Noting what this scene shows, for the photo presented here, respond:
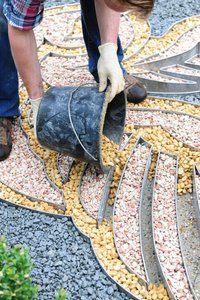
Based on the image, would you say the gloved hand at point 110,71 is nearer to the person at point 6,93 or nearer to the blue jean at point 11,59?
Result: the blue jean at point 11,59

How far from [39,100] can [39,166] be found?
427mm

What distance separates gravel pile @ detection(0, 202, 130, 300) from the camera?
2.91 m

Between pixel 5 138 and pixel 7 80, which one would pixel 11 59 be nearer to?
pixel 7 80

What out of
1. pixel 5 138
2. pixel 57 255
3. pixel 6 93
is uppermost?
pixel 6 93

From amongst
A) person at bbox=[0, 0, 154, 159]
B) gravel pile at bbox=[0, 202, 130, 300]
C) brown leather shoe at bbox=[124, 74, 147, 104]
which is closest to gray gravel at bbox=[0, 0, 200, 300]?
gravel pile at bbox=[0, 202, 130, 300]

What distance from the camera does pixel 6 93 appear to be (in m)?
3.66

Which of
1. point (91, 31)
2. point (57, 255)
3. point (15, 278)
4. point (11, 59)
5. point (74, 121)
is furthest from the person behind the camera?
point (91, 31)

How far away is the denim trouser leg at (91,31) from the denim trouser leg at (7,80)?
0.51 m

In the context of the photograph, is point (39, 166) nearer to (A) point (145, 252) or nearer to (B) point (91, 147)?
(B) point (91, 147)

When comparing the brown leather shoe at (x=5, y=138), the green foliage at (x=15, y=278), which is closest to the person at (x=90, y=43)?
the brown leather shoe at (x=5, y=138)

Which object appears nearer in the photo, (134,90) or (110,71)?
(110,71)

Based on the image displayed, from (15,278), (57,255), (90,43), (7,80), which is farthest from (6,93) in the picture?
(15,278)

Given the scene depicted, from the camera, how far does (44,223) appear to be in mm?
3258

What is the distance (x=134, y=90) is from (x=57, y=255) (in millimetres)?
1340
